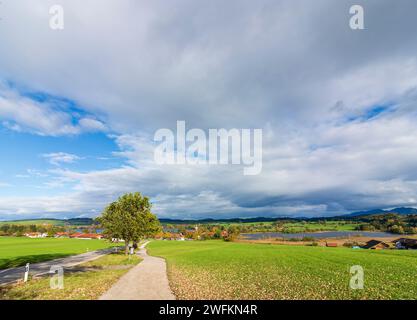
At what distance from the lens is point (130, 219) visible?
175 ft

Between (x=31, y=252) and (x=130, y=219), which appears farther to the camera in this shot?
(x=31, y=252)

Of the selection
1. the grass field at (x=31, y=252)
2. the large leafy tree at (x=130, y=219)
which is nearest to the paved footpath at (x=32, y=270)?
the grass field at (x=31, y=252)

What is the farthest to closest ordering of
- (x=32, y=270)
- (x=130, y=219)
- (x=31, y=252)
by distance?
(x=31, y=252) → (x=130, y=219) → (x=32, y=270)

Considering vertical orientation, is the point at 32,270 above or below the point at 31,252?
above

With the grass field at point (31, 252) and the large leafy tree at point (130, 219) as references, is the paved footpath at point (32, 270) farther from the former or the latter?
the large leafy tree at point (130, 219)

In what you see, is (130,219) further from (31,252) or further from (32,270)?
(31,252)

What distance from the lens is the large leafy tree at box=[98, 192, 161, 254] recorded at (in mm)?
53344

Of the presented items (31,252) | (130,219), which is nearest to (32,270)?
(130,219)

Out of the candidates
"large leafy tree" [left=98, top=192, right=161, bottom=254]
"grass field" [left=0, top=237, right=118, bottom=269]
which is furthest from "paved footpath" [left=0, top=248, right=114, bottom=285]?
"large leafy tree" [left=98, top=192, right=161, bottom=254]
